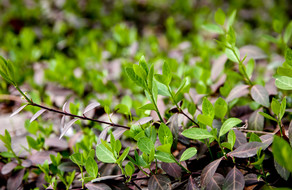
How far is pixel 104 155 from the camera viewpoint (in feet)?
3.59

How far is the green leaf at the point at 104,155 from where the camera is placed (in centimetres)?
108

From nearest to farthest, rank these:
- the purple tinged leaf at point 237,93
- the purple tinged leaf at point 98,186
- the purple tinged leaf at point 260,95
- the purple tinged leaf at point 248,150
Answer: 1. the purple tinged leaf at point 248,150
2. the purple tinged leaf at point 98,186
3. the purple tinged leaf at point 260,95
4. the purple tinged leaf at point 237,93

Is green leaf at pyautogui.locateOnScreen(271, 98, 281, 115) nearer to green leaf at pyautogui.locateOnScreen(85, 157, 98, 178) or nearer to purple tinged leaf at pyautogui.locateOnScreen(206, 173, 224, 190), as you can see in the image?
purple tinged leaf at pyautogui.locateOnScreen(206, 173, 224, 190)

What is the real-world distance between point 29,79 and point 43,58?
0.44 metres

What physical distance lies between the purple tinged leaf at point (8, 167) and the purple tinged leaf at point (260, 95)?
1.27 m

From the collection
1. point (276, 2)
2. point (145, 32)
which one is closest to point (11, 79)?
point (145, 32)

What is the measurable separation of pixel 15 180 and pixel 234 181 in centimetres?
108

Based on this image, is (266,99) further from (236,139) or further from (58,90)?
(58,90)

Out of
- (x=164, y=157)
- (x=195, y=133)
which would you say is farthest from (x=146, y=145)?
(x=195, y=133)

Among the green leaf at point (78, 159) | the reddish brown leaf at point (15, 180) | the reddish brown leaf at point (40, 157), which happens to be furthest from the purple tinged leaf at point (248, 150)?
the reddish brown leaf at point (15, 180)

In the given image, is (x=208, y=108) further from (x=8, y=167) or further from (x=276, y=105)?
(x=8, y=167)

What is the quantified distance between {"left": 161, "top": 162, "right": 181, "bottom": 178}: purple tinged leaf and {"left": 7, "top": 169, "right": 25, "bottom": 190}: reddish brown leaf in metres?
0.76

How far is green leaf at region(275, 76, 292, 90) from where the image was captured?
1.12m

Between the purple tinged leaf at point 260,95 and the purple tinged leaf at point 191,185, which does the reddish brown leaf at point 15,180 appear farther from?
the purple tinged leaf at point 260,95
